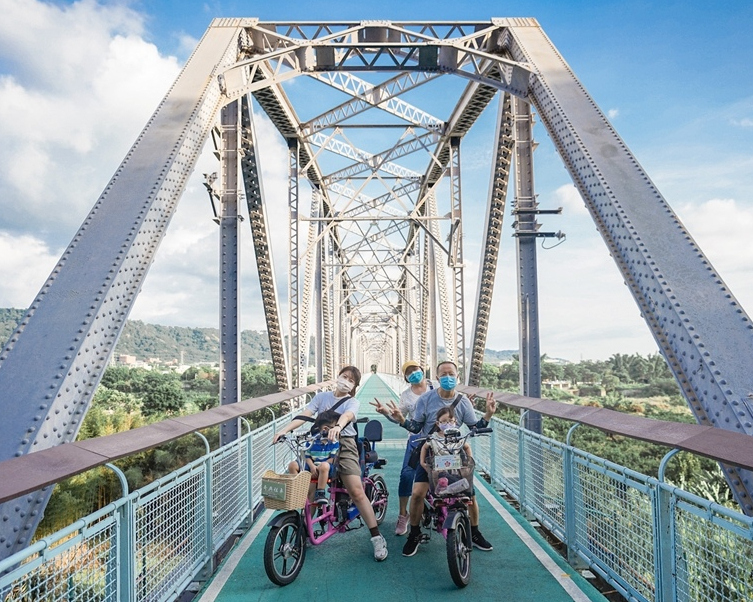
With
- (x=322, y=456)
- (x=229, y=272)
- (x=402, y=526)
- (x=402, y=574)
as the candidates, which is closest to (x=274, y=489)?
(x=322, y=456)

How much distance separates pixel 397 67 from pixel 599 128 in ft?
13.0

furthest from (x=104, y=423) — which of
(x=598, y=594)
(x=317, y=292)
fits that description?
(x=598, y=594)

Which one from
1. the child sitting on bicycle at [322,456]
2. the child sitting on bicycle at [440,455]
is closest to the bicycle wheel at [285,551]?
the child sitting on bicycle at [322,456]

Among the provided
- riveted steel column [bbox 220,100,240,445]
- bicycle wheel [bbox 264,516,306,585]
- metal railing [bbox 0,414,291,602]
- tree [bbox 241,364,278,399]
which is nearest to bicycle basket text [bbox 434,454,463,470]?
bicycle wheel [bbox 264,516,306,585]

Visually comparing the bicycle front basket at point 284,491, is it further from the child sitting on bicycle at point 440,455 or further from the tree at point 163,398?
the tree at point 163,398

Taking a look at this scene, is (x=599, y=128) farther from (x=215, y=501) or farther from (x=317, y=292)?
(x=317, y=292)

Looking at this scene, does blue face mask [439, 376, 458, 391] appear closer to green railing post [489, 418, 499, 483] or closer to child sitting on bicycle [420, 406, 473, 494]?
child sitting on bicycle [420, 406, 473, 494]

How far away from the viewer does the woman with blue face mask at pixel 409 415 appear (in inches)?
201

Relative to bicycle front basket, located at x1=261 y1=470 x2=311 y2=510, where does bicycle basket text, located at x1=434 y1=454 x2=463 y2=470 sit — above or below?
above

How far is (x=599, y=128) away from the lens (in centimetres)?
644

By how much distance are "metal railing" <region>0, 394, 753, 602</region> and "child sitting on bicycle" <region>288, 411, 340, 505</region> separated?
2.36 ft

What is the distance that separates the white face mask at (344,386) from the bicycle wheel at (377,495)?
0.85 meters

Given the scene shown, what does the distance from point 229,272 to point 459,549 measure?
5522 mm

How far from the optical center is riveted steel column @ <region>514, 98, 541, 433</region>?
857 cm
